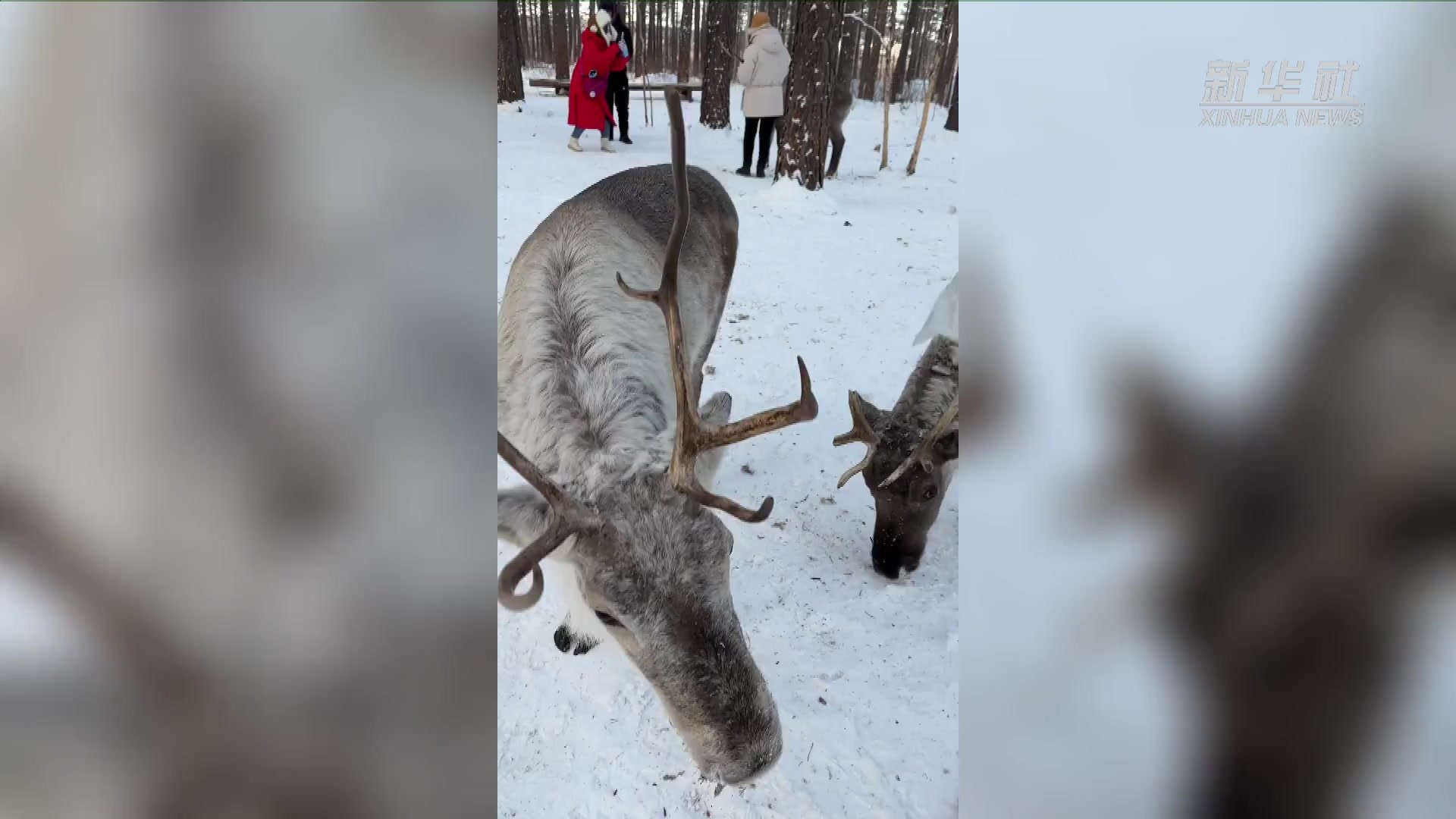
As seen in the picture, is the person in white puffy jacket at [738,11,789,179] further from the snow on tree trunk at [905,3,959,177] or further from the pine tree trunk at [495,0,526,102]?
the pine tree trunk at [495,0,526,102]

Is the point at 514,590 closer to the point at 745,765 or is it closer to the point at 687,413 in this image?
the point at 687,413

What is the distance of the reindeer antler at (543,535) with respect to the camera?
3.30ft

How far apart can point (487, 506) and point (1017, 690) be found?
0.73 metres

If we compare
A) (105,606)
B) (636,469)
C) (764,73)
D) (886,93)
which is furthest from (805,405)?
(886,93)

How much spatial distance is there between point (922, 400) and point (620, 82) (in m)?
1.50

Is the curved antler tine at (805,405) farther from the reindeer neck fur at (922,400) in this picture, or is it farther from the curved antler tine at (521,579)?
the reindeer neck fur at (922,400)

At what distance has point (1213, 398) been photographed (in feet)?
2.88

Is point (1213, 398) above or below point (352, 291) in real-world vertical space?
below

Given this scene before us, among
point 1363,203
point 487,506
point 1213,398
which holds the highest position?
point 1363,203

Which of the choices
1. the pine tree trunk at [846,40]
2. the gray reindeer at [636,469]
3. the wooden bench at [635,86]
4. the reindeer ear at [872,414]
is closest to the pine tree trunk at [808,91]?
the pine tree trunk at [846,40]

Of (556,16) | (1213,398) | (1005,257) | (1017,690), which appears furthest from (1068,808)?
(556,16)

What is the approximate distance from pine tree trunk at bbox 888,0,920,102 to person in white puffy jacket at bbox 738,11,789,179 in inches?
14.1

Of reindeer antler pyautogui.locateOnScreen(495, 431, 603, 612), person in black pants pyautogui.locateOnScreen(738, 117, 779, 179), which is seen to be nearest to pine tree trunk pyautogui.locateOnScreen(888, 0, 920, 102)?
person in black pants pyautogui.locateOnScreen(738, 117, 779, 179)

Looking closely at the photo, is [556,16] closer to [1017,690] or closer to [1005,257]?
[1005,257]
